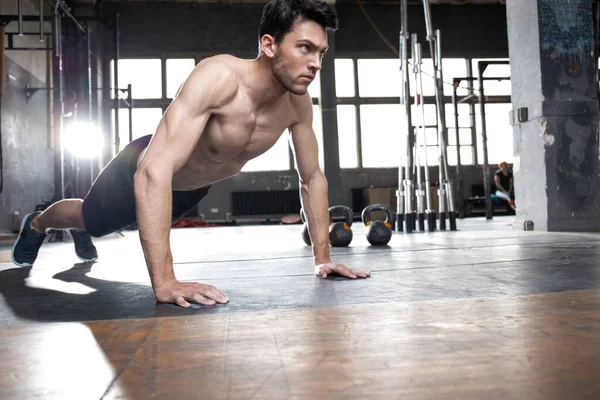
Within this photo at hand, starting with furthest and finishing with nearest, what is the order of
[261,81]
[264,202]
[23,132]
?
[264,202], [23,132], [261,81]

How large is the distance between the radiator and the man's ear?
1048 centimetres

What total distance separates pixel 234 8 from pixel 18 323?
1191 centimetres

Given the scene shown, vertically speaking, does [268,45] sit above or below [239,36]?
below

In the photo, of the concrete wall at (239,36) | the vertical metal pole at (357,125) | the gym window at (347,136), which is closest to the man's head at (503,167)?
the concrete wall at (239,36)

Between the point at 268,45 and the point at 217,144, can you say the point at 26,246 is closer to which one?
the point at 217,144

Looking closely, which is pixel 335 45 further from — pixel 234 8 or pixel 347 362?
pixel 347 362

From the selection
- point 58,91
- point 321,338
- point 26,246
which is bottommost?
point 321,338

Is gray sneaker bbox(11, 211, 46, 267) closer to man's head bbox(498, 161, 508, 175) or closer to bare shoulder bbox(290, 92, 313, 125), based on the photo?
bare shoulder bbox(290, 92, 313, 125)

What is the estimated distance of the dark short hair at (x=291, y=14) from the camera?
173 cm

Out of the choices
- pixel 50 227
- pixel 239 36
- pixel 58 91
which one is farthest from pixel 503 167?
pixel 50 227

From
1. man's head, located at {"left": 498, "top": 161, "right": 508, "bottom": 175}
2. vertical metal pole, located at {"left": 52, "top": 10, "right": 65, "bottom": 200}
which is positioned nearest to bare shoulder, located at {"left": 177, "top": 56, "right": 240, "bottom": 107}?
vertical metal pole, located at {"left": 52, "top": 10, "right": 65, "bottom": 200}

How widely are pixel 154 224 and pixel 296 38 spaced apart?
72cm

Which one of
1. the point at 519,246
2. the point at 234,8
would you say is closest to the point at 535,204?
the point at 519,246

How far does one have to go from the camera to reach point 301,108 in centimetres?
207
